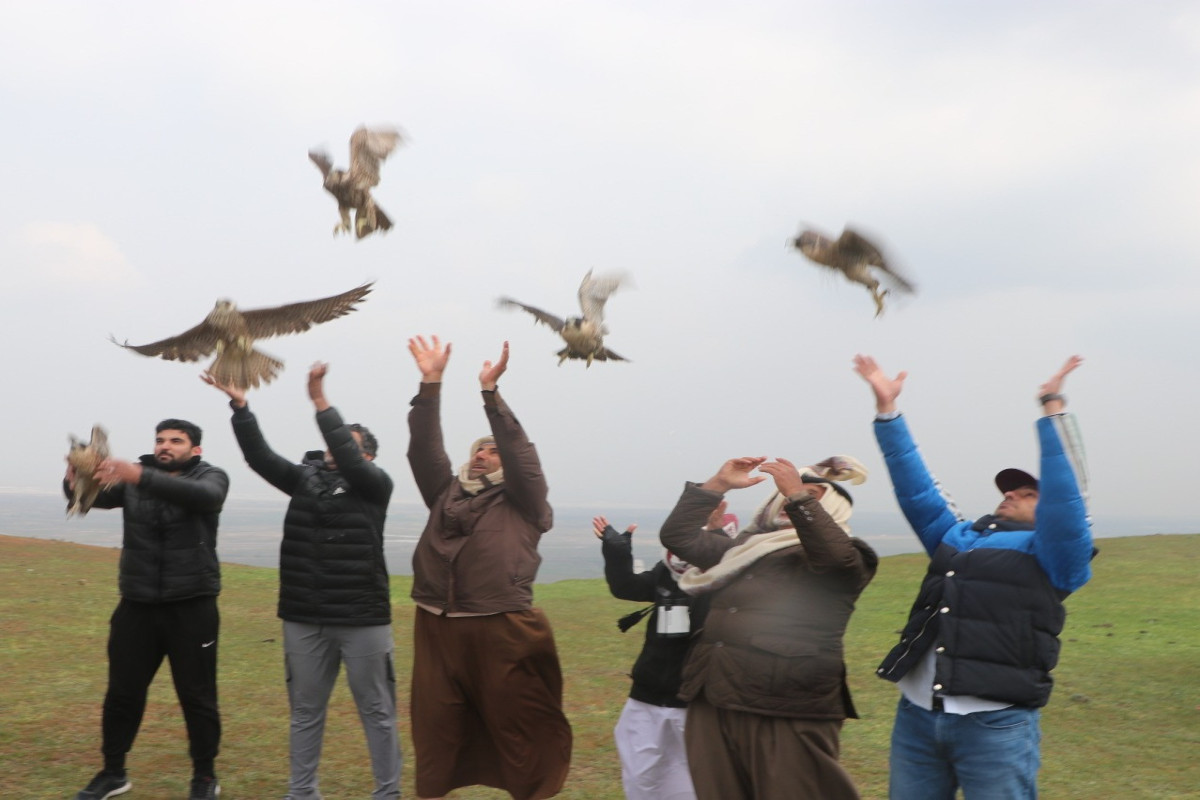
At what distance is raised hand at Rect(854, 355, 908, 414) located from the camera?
403 cm

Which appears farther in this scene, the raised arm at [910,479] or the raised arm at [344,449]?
the raised arm at [344,449]

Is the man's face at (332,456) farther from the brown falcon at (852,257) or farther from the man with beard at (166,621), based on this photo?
the brown falcon at (852,257)

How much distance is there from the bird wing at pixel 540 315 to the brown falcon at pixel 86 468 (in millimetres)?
2149

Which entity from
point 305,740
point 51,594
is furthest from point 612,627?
point 305,740

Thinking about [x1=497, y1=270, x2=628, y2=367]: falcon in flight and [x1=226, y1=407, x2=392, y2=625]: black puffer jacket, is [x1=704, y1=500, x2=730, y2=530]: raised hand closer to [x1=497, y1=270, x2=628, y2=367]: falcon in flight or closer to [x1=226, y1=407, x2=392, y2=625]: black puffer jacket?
[x1=497, y1=270, x2=628, y2=367]: falcon in flight

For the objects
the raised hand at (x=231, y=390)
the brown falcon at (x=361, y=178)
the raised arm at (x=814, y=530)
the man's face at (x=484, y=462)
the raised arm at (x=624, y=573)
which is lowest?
the raised arm at (x=624, y=573)

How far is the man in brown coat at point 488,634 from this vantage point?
193 inches

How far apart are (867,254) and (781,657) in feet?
5.58

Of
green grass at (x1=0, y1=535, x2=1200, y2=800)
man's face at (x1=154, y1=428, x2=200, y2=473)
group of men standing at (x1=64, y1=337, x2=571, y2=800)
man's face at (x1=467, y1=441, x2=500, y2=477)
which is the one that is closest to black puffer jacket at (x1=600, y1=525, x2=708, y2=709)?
group of men standing at (x1=64, y1=337, x2=571, y2=800)

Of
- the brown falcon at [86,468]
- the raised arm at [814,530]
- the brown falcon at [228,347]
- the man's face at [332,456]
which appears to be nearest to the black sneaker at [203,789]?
the brown falcon at [86,468]

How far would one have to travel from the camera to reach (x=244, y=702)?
7781mm

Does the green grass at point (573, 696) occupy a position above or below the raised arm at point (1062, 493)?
below


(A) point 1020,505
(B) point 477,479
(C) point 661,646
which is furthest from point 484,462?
(A) point 1020,505

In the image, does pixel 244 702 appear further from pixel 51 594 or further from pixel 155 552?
pixel 51 594
